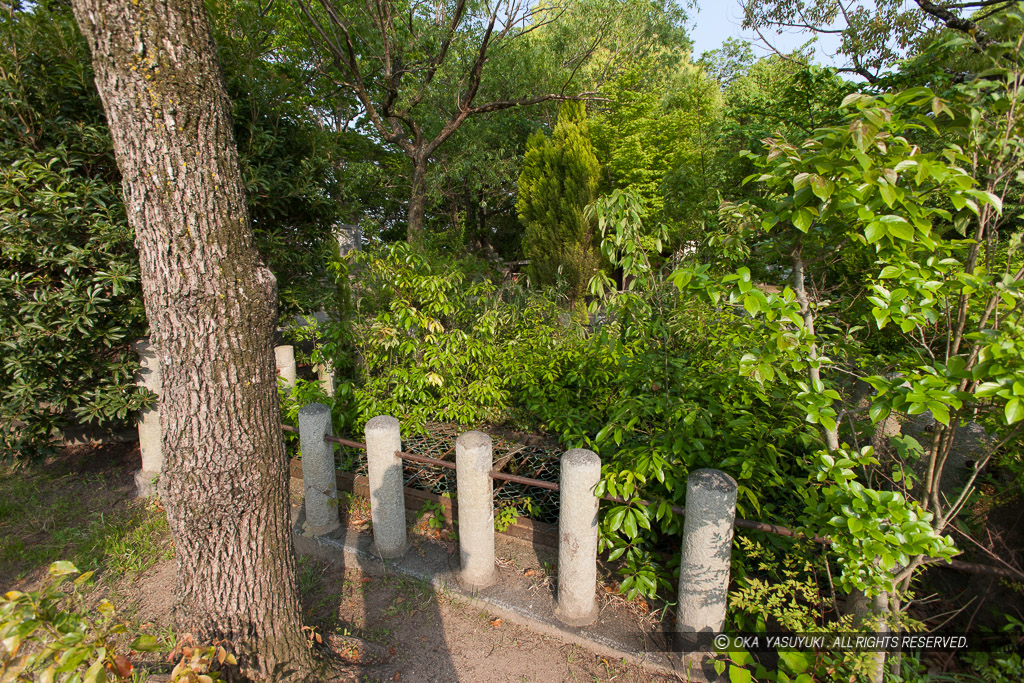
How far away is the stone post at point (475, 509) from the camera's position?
9.02 ft

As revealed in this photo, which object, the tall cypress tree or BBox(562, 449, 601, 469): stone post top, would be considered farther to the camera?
the tall cypress tree

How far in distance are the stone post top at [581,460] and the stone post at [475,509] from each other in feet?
1.63

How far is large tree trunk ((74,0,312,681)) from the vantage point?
1.85 meters

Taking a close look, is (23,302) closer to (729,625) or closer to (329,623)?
(329,623)

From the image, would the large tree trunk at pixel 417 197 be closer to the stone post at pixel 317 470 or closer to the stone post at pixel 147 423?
the stone post at pixel 147 423

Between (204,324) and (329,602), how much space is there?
6.48 feet

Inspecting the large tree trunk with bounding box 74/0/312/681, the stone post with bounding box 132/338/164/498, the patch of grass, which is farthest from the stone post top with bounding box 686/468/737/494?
the stone post with bounding box 132/338/164/498

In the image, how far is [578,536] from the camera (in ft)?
8.20

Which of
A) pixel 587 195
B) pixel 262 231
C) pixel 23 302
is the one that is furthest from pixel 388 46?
pixel 23 302

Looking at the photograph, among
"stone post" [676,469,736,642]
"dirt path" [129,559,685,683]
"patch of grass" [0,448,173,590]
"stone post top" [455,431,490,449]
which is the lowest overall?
"dirt path" [129,559,685,683]

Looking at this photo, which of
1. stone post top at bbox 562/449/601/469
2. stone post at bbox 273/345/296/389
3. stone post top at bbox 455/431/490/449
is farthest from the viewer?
stone post at bbox 273/345/296/389

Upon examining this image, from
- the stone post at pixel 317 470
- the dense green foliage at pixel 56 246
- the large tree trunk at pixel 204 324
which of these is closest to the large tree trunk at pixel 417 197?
the dense green foliage at pixel 56 246

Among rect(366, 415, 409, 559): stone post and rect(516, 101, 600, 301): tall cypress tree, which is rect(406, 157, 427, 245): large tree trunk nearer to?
rect(516, 101, 600, 301): tall cypress tree

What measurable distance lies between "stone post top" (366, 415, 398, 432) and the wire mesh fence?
75cm
